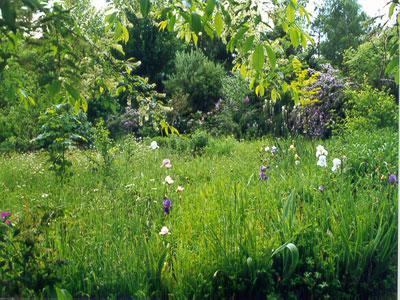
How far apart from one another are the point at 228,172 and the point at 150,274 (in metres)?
1.95

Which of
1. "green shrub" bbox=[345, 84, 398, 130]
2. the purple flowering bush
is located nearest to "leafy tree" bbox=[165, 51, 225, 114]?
the purple flowering bush

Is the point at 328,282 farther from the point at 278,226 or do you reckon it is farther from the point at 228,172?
the point at 228,172

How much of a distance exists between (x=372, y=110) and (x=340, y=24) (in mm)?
1158

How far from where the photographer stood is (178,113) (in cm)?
736

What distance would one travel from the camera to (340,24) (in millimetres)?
3918

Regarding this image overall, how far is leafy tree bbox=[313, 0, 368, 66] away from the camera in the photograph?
12.0 ft

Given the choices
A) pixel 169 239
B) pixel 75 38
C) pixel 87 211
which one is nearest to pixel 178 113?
pixel 87 211

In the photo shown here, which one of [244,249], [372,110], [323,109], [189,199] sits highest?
[372,110]

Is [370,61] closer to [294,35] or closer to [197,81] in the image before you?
[294,35]

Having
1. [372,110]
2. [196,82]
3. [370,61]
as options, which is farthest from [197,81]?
[370,61]

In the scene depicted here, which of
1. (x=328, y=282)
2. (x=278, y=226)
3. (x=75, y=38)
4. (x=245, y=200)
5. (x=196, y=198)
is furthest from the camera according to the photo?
(x=196, y=198)

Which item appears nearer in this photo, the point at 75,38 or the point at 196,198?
the point at 75,38

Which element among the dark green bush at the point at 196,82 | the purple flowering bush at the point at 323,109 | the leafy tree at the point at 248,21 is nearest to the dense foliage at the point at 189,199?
the leafy tree at the point at 248,21

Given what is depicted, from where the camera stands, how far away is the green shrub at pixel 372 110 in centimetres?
463
